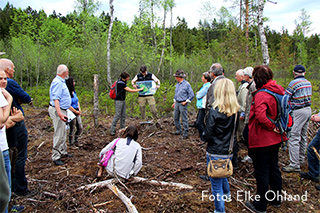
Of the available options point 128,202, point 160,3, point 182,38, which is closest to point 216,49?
point 160,3

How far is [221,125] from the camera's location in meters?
2.89

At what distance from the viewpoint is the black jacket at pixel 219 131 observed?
2871 mm

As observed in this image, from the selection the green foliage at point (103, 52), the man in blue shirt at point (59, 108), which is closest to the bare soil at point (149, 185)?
the man in blue shirt at point (59, 108)

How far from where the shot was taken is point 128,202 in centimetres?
316

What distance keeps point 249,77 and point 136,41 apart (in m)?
13.1

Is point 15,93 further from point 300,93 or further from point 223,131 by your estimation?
point 300,93

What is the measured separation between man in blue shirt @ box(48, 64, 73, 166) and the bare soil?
47 cm

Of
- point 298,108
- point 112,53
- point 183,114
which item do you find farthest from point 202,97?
point 112,53

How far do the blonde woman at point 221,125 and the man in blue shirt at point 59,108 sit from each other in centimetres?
353

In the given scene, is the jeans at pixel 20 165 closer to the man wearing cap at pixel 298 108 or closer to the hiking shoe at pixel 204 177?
the hiking shoe at pixel 204 177

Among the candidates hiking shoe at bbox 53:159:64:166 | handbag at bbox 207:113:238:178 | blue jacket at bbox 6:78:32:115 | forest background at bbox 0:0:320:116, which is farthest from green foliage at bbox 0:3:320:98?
handbag at bbox 207:113:238:178

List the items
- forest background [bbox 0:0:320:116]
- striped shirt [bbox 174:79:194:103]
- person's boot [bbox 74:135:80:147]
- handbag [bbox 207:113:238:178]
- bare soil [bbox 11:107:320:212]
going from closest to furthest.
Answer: handbag [bbox 207:113:238:178], bare soil [bbox 11:107:320:212], person's boot [bbox 74:135:80:147], striped shirt [bbox 174:79:194:103], forest background [bbox 0:0:320:116]

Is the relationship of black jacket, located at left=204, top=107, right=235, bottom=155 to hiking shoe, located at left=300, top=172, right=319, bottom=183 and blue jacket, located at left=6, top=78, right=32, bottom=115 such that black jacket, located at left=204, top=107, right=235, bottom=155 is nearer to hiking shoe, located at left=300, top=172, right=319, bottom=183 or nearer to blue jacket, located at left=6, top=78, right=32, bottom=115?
→ hiking shoe, located at left=300, top=172, right=319, bottom=183

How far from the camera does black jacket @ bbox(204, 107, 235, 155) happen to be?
287cm
